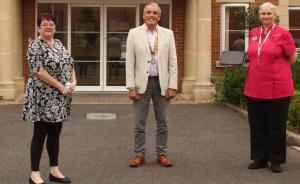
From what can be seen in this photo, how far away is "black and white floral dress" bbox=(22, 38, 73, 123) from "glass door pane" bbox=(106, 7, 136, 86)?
982cm

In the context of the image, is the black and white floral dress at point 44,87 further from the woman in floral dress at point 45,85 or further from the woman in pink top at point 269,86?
the woman in pink top at point 269,86

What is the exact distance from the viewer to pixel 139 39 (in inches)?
280

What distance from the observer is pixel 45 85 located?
6.15 m

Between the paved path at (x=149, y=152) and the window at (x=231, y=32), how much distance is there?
3.68 meters

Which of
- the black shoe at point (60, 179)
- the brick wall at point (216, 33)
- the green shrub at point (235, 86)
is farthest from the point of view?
the brick wall at point (216, 33)

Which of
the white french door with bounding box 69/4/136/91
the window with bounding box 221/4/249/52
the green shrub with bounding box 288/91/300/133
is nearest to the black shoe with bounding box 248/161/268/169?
the green shrub with bounding box 288/91/300/133

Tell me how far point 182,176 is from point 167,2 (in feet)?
32.0

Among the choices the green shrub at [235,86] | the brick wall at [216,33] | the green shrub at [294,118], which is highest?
the brick wall at [216,33]

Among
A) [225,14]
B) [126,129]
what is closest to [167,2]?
[225,14]

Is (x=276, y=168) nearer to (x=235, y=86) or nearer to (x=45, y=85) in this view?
(x=45, y=85)

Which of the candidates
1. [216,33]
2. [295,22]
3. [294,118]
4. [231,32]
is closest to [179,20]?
[216,33]

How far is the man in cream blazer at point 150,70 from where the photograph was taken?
7094 mm

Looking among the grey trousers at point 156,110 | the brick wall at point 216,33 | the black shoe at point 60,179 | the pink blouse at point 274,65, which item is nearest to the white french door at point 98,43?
the brick wall at point 216,33

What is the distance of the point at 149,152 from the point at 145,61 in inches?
62.5
